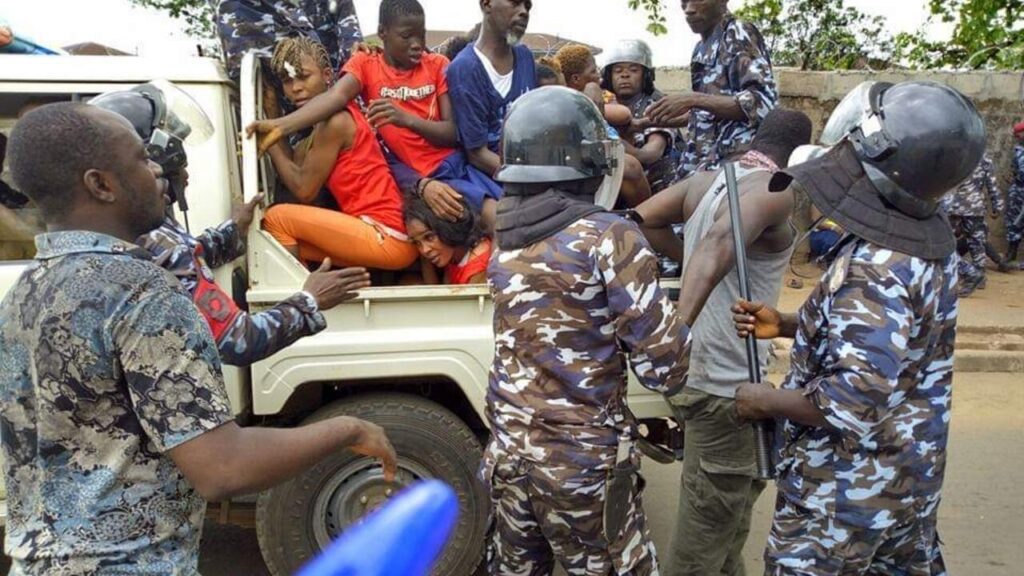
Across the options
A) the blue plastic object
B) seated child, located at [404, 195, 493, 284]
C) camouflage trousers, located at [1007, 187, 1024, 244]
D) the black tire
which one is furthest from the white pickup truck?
camouflage trousers, located at [1007, 187, 1024, 244]

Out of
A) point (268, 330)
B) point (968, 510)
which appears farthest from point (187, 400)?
point (968, 510)

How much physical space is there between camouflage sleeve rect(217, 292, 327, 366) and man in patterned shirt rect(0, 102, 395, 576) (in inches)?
23.5

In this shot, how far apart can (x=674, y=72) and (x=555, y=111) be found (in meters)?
6.36

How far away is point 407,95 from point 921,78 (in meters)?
6.84

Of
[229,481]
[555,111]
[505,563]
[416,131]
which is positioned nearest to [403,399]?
[505,563]

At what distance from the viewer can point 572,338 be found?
225 cm

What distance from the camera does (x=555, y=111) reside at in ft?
7.59

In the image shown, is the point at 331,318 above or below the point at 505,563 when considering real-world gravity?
above

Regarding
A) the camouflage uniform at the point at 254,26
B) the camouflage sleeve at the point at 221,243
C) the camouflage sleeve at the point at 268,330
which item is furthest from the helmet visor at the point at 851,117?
the camouflage uniform at the point at 254,26

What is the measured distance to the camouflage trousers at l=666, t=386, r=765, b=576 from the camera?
290 centimetres

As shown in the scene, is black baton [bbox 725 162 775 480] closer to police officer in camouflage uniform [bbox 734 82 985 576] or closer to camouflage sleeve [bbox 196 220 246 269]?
police officer in camouflage uniform [bbox 734 82 985 576]

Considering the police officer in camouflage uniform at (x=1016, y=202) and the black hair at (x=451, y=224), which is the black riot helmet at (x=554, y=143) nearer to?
the black hair at (x=451, y=224)

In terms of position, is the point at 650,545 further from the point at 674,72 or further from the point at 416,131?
the point at 674,72

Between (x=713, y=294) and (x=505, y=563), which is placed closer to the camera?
(x=505, y=563)
